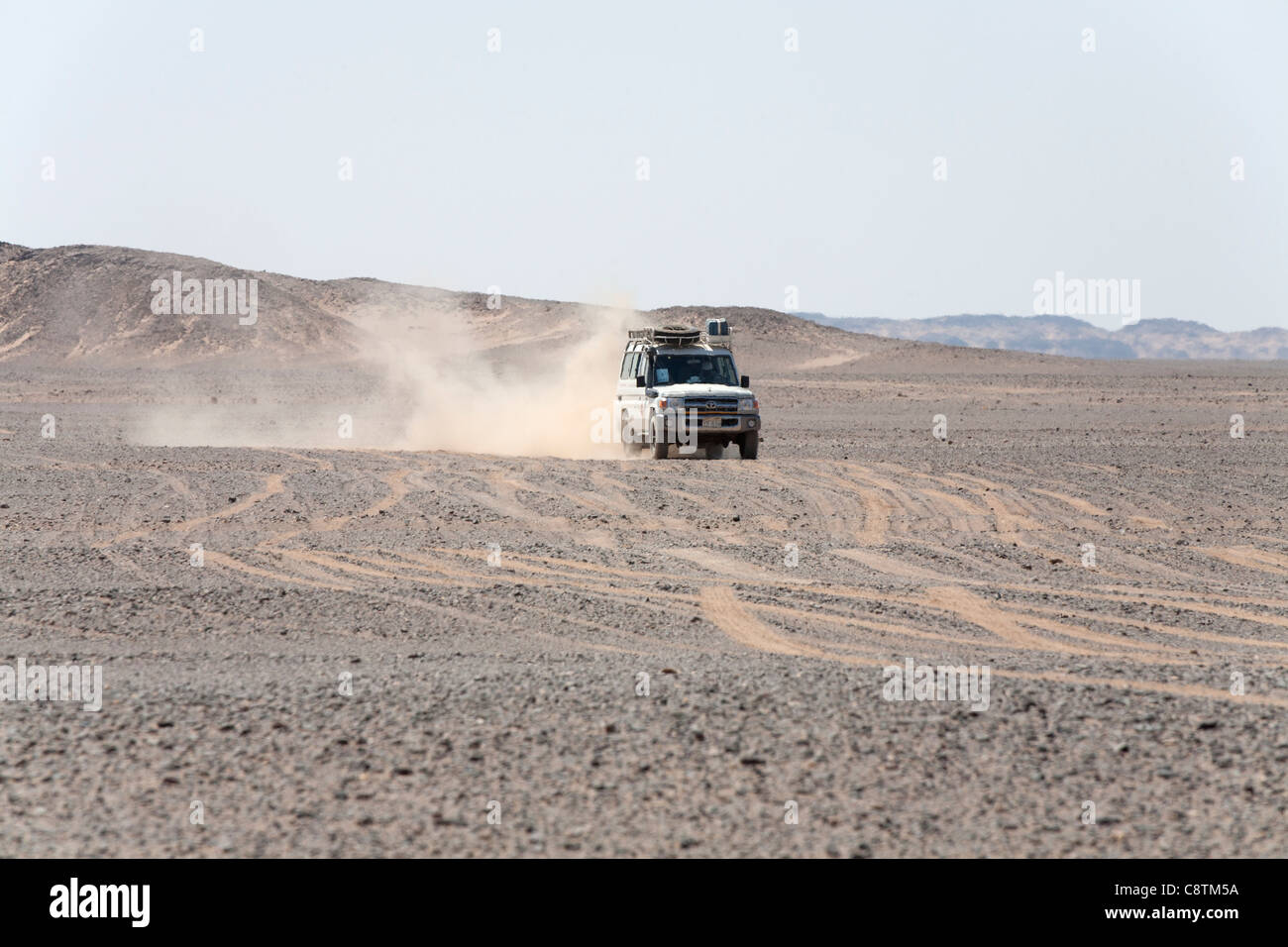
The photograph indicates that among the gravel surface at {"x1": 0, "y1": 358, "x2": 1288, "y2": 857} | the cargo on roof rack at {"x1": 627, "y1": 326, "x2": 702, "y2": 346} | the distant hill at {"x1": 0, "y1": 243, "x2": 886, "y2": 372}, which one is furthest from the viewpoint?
Result: the distant hill at {"x1": 0, "y1": 243, "x2": 886, "y2": 372}

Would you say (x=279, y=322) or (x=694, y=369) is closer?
(x=694, y=369)

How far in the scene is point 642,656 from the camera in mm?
10430

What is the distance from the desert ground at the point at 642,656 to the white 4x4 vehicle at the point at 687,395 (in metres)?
1.36

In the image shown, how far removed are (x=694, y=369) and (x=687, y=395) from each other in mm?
826

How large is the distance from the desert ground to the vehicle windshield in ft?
6.84

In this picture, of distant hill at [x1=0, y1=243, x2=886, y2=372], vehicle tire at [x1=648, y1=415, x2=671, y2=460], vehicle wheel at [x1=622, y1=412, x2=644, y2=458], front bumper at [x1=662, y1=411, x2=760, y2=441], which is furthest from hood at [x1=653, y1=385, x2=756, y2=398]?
distant hill at [x1=0, y1=243, x2=886, y2=372]

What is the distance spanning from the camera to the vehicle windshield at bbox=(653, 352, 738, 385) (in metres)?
26.5

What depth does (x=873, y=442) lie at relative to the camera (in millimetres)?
33219

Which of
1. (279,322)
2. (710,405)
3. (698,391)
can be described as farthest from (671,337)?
(279,322)

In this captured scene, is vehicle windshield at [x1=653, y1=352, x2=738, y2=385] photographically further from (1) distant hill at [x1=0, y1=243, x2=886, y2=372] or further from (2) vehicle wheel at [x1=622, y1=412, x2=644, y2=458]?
(1) distant hill at [x1=0, y1=243, x2=886, y2=372]

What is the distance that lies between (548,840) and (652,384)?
20291mm

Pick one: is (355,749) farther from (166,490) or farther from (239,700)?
(166,490)

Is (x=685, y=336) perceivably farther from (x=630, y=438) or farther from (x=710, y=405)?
(x=630, y=438)
